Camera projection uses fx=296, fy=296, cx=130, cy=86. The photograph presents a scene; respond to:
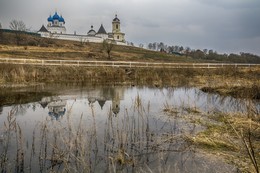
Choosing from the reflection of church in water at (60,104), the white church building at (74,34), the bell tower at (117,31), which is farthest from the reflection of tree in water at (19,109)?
the bell tower at (117,31)

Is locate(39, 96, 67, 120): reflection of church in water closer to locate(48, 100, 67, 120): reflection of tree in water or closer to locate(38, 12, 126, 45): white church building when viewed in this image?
locate(48, 100, 67, 120): reflection of tree in water

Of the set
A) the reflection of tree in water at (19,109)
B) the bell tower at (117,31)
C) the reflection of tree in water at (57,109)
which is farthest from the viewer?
the bell tower at (117,31)

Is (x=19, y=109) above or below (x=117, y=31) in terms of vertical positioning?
below

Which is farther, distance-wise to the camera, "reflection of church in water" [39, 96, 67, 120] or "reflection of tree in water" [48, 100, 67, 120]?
"reflection of church in water" [39, 96, 67, 120]

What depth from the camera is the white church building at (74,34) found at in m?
119

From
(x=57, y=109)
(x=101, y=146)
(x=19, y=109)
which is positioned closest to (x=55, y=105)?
(x=57, y=109)

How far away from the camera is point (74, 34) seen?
121875mm

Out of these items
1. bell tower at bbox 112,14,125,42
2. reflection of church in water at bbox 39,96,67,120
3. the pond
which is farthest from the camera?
bell tower at bbox 112,14,125,42

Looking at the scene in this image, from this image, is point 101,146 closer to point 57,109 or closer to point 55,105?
point 57,109

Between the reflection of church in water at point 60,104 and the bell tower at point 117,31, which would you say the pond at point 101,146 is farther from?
the bell tower at point 117,31

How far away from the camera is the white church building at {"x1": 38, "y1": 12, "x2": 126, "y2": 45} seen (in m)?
119

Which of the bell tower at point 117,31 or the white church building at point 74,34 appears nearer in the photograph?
the white church building at point 74,34

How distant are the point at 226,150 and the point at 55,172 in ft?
16.7

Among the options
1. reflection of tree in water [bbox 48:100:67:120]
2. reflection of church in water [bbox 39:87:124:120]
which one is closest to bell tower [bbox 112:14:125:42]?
reflection of church in water [bbox 39:87:124:120]
